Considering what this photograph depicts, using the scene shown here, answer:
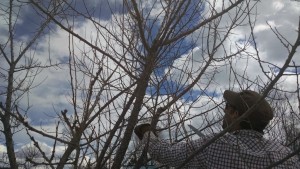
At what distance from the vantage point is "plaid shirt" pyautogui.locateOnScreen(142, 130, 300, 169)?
1.90 meters

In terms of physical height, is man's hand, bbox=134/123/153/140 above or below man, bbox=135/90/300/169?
above

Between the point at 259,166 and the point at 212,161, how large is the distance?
0.82ft

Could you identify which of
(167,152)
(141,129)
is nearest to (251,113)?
(167,152)

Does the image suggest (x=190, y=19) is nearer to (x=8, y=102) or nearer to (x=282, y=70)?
(x=282, y=70)

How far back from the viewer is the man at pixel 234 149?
1.91 metres

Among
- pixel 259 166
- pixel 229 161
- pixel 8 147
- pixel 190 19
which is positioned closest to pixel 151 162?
pixel 229 161

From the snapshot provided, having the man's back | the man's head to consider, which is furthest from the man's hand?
the man's head

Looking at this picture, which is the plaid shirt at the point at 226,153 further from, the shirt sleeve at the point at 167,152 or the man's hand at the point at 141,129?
the man's hand at the point at 141,129

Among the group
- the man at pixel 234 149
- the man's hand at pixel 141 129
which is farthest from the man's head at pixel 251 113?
the man's hand at pixel 141 129

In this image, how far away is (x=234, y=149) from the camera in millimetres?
1934

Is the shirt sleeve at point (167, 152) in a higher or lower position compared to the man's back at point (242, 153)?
higher

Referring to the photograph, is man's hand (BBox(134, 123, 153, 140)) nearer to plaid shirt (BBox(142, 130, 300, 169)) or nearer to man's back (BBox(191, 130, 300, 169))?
plaid shirt (BBox(142, 130, 300, 169))

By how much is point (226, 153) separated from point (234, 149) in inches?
1.9

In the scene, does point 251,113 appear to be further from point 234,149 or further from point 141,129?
point 141,129
